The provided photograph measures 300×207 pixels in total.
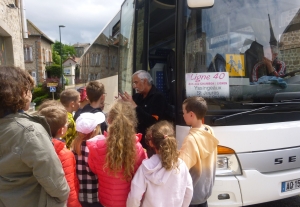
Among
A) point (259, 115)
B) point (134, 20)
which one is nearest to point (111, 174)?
point (259, 115)

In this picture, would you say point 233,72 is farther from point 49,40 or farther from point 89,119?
point 49,40

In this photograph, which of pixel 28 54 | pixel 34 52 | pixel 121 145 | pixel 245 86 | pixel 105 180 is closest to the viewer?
pixel 121 145

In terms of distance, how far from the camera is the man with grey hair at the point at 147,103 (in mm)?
3314

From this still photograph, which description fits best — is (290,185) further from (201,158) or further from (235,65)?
(235,65)

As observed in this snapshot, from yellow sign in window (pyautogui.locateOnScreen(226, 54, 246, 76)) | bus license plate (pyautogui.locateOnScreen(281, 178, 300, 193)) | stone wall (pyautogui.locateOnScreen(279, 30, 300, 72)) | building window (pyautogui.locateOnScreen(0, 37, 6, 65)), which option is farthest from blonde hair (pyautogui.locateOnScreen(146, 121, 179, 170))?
building window (pyautogui.locateOnScreen(0, 37, 6, 65))

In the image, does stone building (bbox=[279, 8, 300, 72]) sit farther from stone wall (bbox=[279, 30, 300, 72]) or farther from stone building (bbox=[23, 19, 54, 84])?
stone building (bbox=[23, 19, 54, 84])

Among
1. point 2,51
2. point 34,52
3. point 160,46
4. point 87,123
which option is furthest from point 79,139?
point 34,52

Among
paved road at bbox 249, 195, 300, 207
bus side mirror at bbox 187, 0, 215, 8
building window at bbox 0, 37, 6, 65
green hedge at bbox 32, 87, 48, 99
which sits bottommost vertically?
paved road at bbox 249, 195, 300, 207

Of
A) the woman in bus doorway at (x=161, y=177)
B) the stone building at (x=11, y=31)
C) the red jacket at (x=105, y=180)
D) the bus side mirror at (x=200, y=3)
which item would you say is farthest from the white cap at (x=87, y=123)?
the stone building at (x=11, y=31)

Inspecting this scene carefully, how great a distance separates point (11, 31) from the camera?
11.7m

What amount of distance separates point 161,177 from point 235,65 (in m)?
1.59

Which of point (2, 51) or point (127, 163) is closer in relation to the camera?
point (127, 163)

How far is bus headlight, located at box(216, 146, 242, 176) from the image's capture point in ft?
9.41

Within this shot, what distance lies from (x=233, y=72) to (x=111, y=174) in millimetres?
1750
